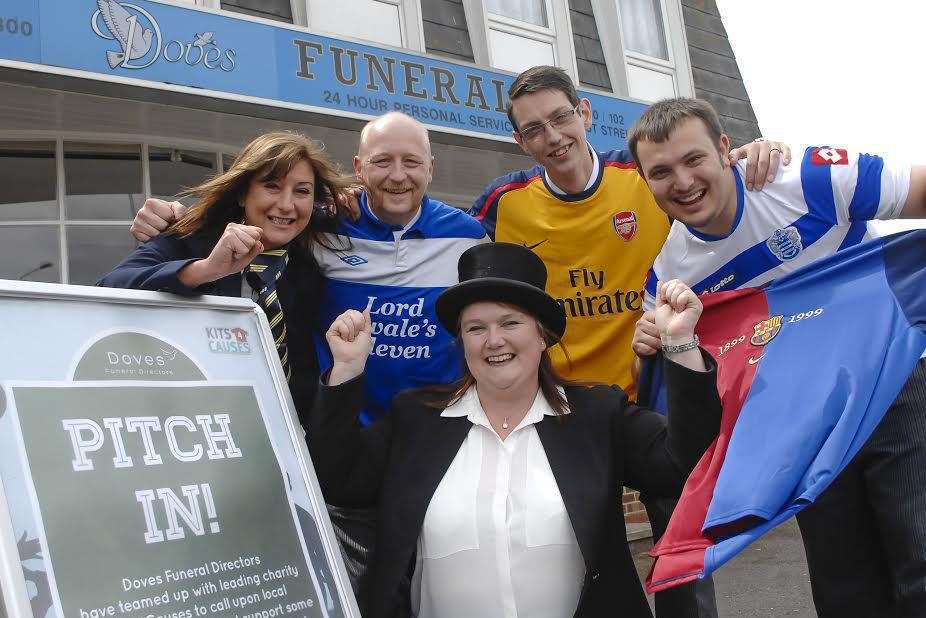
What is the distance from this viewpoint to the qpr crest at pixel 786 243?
267 centimetres

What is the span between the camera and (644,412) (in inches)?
102

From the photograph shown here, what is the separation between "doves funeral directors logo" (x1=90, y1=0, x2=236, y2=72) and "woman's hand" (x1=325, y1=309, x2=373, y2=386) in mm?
3513

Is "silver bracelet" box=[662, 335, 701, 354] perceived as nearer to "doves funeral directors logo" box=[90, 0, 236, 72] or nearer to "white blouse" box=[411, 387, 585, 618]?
"white blouse" box=[411, 387, 585, 618]

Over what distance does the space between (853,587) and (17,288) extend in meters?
2.29

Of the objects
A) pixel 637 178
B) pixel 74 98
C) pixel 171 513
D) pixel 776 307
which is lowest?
pixel 171 513

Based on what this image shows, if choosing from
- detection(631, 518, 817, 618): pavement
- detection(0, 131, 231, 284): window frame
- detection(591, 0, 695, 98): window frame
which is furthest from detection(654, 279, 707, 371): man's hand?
detection(591, 0, 695, 98): window frame

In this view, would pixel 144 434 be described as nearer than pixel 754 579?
→ Yes

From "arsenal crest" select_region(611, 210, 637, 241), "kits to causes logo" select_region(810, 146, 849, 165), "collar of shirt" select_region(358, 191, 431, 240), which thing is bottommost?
"kits to causes logo" select_region(810, 146, 849, 165)

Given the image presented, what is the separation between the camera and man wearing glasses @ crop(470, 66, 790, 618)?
3.21 meters

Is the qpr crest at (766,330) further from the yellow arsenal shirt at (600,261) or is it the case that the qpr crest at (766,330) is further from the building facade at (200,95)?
the building facade at (200,95)

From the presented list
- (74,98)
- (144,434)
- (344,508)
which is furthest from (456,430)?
(74,98)

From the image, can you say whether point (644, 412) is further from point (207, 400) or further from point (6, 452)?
point (6, 452)

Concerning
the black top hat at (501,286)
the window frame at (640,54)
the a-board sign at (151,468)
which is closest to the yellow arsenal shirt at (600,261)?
the black top hat at (501,286)

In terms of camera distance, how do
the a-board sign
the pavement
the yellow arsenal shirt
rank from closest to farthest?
the a-board sign, the yellow arsenal shirt, the pavement
